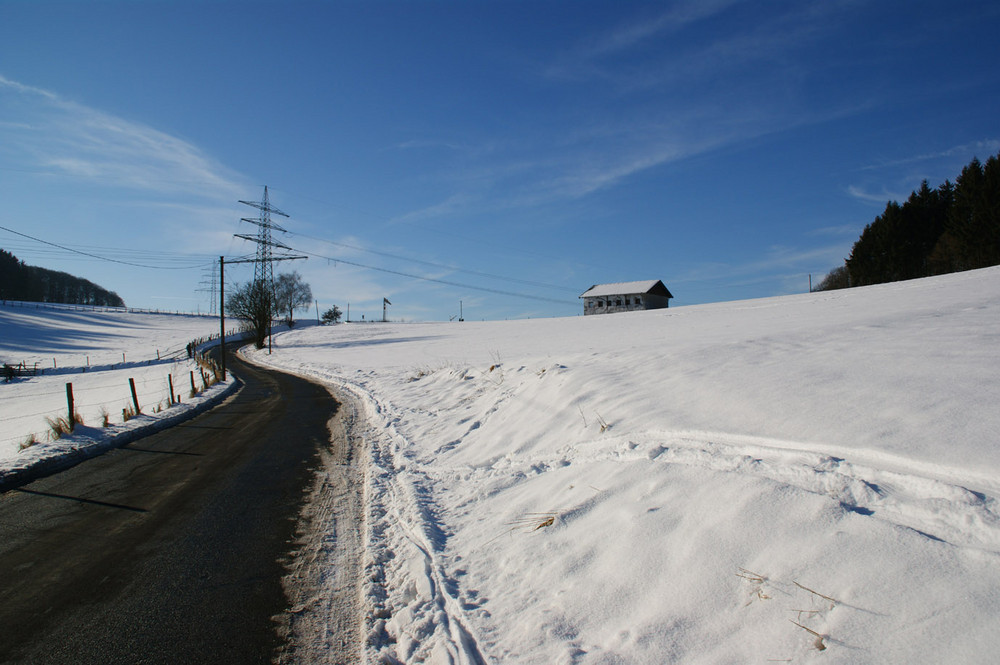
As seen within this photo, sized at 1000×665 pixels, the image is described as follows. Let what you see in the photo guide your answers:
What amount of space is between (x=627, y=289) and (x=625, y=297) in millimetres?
1577

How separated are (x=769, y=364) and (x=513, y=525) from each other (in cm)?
431

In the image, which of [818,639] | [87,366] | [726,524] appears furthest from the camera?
[87,366]

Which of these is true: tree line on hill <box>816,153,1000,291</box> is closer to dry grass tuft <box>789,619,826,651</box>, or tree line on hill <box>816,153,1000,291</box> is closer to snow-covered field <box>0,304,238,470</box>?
dry grass tuft <box>789,619,826,651</box>

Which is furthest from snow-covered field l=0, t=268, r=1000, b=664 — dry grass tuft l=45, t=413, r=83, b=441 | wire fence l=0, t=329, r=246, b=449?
wire fence l=0, t=329, r=246, b=449

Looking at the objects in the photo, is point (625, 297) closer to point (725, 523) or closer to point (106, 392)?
point (106, 392)

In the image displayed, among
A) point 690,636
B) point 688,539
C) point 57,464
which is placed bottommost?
point 57,464

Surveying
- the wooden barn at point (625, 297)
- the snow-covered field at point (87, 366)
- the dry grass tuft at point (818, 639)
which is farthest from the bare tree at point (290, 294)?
the dry grass tuft at point (818, 639)

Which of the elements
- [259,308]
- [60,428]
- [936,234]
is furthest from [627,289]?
[60,428]

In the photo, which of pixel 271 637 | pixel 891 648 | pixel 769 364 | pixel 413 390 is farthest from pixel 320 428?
pixel 891 648

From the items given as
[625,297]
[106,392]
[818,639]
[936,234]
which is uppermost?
[936,234]

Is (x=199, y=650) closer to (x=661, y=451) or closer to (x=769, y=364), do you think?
(x=661, y=451)

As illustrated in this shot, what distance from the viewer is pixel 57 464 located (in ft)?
27.1

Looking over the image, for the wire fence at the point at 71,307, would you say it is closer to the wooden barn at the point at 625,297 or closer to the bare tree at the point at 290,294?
the bare tree at the point at 290,294

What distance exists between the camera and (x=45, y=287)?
132750mm
